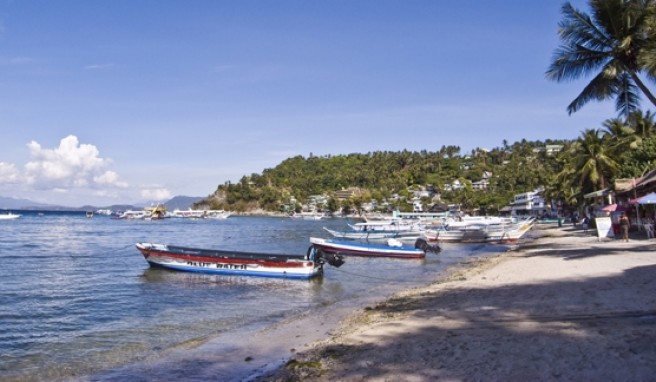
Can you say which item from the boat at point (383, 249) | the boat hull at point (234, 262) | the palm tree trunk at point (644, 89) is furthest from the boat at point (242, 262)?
the palm tree trunk at point (644, 89)

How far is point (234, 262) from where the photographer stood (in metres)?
25.1

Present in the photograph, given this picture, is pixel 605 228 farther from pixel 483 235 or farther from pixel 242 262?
pixel 242 262

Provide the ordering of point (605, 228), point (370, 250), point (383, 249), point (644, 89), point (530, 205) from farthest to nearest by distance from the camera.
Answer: point (530, 205) < point (370, 250) < point (383, 249) < point (605, 228) < point (644, 89)

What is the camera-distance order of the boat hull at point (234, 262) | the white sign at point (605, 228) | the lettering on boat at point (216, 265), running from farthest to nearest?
the white sign at point (605, 228) → the lettering on boat at point (216, 265) → the boat hull at point (234, 262)

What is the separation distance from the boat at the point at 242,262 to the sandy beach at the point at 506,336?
8.62m

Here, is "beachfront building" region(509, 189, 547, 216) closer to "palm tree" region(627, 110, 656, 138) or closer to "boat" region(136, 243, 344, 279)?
"palm tree" region(627, 110, 656, 138)

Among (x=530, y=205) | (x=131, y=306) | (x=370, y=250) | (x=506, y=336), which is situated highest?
(x=530, y=205)

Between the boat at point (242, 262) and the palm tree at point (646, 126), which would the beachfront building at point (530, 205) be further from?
the boat at point (242, 262)

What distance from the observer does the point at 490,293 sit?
1463cm

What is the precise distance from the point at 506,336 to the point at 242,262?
17.5 m

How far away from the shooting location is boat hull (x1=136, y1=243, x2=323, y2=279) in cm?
2392

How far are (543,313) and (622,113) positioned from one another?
1447 cm

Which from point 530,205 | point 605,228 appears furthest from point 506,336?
point 530,205

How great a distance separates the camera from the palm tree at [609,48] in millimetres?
18656
